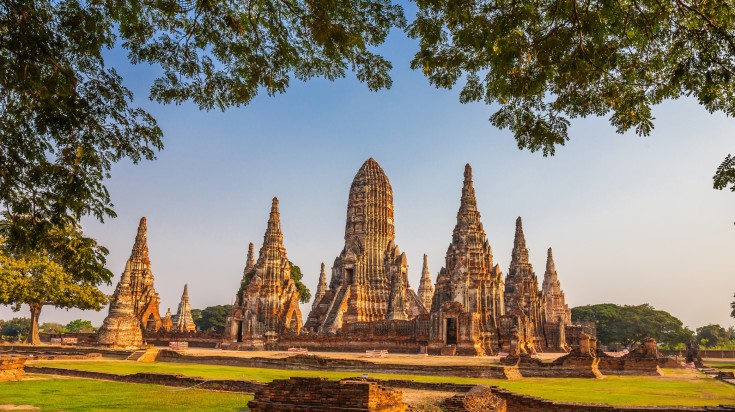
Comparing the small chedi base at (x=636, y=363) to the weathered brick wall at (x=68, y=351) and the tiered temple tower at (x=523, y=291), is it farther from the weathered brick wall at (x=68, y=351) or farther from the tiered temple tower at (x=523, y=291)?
the weathered brick wall at (x=68, y=351)

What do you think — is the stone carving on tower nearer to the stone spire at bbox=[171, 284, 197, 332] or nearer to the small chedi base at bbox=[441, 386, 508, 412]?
the stone spire at bbox=[171, 284, 197, 332]

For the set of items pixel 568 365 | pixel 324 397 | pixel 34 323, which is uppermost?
pixel 324 397

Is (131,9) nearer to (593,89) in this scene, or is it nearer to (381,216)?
(593,89)

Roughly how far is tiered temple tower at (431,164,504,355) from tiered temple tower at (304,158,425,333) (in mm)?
7623

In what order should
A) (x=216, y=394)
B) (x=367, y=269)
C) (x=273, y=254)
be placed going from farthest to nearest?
(x=367, y=269) < (x=273, y=254) < (x=216, y=394)

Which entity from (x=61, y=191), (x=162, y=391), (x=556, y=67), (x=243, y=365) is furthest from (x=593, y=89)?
(x=243, y=365)

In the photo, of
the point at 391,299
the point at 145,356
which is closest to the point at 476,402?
the point at 145,356

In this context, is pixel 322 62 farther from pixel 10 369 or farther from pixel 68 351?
pixel 68 351

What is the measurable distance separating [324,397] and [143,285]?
142ft

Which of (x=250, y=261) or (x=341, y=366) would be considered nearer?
(x=341, y=366)

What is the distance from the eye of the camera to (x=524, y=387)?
16.3 metres

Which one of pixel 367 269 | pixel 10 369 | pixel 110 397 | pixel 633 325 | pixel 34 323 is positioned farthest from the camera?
pixel 633 325

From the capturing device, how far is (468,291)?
34.8 m

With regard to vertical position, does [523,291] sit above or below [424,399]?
above
